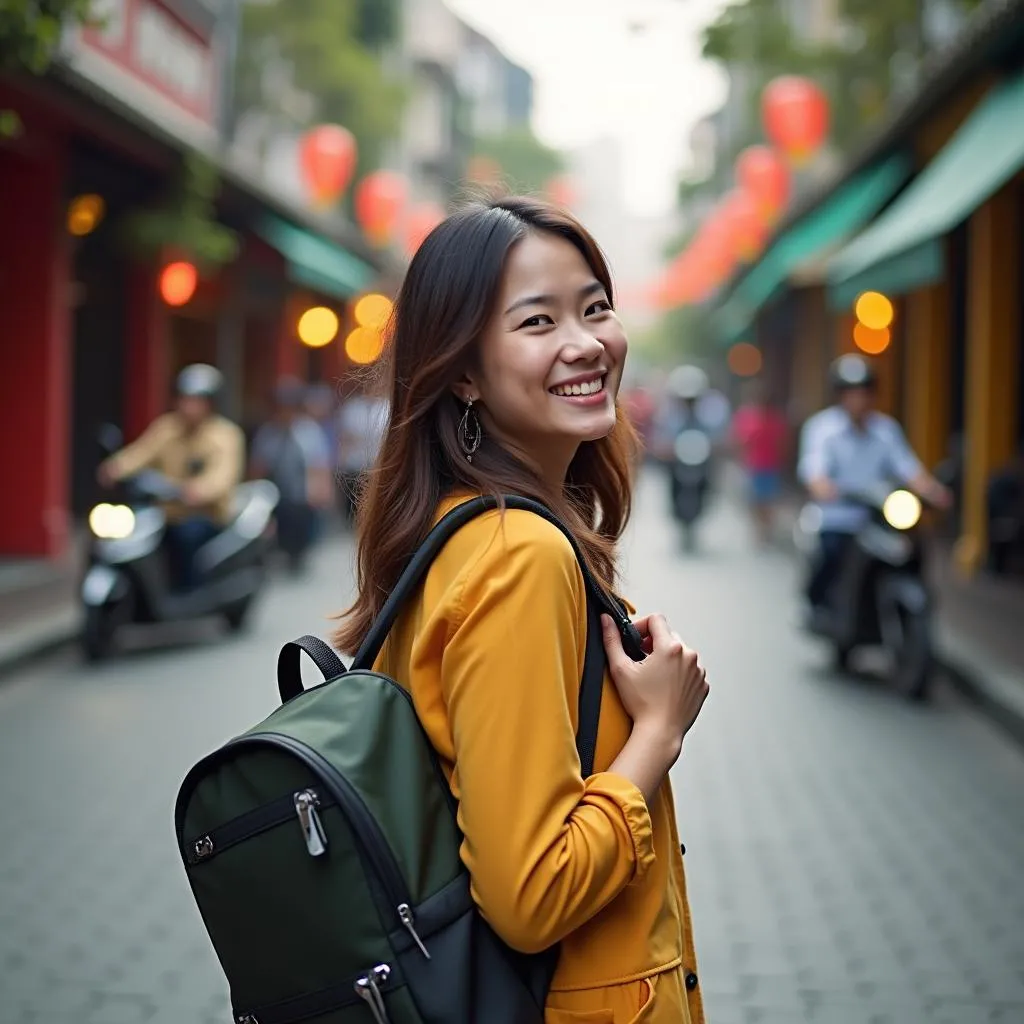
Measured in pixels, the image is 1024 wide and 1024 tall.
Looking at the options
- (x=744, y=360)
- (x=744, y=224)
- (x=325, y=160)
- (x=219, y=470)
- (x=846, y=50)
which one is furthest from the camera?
(x=744, y=360)

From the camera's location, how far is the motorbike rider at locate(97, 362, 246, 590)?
11273 millimetres

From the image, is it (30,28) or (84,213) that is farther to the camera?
(84,213)

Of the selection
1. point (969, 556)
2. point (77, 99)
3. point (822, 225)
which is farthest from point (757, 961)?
point (822, 225)

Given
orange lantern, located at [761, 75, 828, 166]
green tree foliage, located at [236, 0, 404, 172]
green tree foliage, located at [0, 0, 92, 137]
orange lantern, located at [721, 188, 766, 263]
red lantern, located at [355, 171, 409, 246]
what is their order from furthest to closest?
green tree foliage, located at [236, 0, 404, 172] → red lantern, located at [355, 171, 409, 246] → orange lantern, located at [721, 188, 766, 263] → orange lantern, located at [761, 75, 828, 166] → green tree foliage, located at [0, 0, 92, 137]

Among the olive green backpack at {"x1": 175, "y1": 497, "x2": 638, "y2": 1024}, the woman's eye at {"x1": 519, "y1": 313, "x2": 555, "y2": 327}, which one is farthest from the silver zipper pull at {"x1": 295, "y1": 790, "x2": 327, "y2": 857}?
the woman's eye at {"x1": 519, "y1": 313, "x2": 555, "y2": 327}

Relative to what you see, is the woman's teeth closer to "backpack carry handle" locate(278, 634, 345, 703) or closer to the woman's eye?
the woman's eye

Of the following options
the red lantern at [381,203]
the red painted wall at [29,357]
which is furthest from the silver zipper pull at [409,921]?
the red lantern at [381,203]

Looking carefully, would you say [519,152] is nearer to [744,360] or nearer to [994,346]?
[744,360]

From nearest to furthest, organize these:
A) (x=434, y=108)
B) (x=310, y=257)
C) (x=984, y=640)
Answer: (x=984, y=640) → (x=310, y=257) → (x=434, y=108)

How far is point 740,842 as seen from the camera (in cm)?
614

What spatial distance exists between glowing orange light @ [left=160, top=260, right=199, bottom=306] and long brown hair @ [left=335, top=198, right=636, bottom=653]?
1537cm

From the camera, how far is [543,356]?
6.77ft

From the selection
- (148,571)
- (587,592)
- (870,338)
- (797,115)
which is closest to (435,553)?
(587,592)

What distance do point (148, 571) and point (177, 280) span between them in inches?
276
